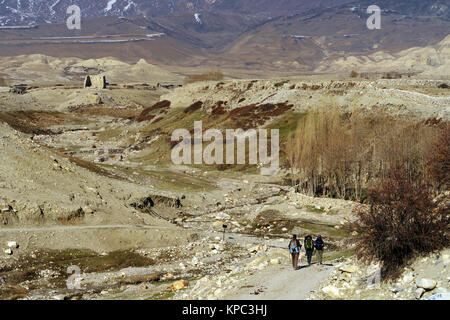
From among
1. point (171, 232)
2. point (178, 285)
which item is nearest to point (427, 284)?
point (178, 285)

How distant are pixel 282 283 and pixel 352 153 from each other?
38369 millimetres

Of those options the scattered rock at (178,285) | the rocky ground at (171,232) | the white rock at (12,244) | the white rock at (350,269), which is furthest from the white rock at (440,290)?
the white rock at (12,244)

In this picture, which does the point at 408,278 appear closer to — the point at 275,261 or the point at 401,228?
the point at 401,228

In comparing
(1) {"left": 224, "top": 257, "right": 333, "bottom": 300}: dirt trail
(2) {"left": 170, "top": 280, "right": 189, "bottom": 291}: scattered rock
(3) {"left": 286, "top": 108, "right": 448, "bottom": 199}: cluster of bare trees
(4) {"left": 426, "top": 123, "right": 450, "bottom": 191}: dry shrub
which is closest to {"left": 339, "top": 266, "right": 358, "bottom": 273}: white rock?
(1) {"left": 224, "top": 257, "right": 333, "bottom": 300}: dirt trail

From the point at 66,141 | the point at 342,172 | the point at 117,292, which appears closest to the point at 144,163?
the point at 66,141

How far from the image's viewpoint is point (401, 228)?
22.8m

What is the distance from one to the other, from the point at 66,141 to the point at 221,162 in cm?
4928

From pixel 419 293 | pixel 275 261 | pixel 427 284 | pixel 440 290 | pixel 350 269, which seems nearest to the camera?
pixel 440 290

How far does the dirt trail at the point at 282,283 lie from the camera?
2439 centimetres

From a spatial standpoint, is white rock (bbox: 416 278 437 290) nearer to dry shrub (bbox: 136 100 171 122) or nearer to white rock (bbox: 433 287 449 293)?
white rock (bbox: 433 287 449 293)

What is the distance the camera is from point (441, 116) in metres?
77.7

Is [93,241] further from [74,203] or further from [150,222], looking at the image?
[150,222]

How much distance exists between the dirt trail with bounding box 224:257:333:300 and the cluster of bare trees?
29.9 metres

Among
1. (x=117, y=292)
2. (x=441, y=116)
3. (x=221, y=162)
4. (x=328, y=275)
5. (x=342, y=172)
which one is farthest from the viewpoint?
(x=221, y=162)
